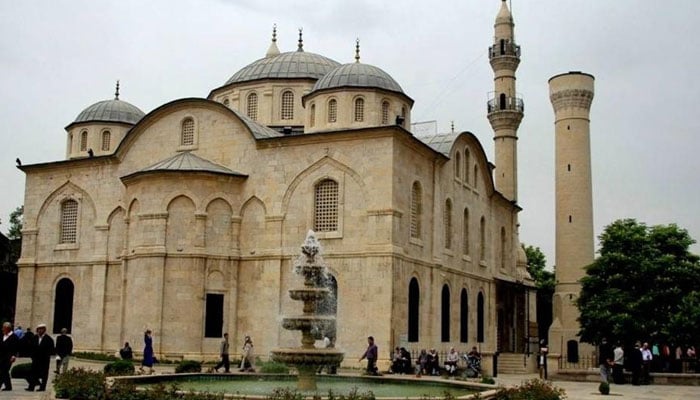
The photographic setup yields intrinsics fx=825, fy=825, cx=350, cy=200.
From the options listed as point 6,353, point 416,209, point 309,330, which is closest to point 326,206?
point 416,209

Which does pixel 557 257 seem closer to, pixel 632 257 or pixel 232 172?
pixel 632 257

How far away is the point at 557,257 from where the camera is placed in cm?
3841

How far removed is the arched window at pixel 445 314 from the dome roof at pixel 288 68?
1013 cm

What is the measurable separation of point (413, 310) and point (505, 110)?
15581mm

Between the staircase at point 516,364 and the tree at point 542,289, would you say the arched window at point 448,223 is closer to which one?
the staircase at point 516,364

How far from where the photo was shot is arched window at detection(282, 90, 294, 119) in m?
31.8

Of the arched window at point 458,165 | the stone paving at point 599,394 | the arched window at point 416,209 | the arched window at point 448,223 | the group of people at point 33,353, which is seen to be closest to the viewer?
the stone paving at point 599,394

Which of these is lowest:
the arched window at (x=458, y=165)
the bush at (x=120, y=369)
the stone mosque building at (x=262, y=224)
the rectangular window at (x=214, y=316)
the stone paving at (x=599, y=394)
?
the stone paving at (x=599, y=394)

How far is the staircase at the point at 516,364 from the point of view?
29.0 metres

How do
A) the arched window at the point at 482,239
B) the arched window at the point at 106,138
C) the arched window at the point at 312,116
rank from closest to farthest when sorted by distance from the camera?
the arched window at the point at 312,116 → the arched window at the point at 482,239 → the arched window at the point at 106,138

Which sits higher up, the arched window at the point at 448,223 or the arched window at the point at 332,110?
the arched window at the point at 332,110

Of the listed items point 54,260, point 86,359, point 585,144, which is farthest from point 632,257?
point 54,260

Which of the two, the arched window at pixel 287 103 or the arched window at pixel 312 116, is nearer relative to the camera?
the arched window at pixel 312 116

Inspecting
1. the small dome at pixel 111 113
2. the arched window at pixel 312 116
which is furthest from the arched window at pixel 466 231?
the small dome at pixel 111 113
